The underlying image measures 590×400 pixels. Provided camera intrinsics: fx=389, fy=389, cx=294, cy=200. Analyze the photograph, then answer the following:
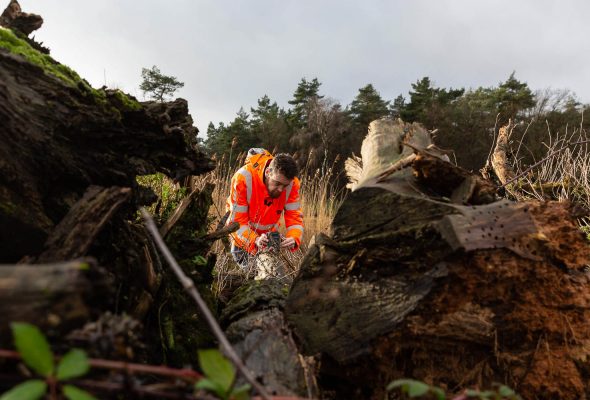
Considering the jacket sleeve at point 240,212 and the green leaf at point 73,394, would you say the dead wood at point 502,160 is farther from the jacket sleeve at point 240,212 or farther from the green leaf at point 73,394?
the green leaf at point 73,394

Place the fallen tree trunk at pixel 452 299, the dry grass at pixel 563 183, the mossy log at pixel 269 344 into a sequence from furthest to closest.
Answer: the dry grass at pixel 563 183 < the fallen tree trunk at pixel 452 299 < the mossy log at pixel 269 344

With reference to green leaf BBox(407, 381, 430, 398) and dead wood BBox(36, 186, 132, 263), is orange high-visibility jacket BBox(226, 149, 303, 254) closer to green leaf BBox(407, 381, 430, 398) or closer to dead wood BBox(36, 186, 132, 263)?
dead wood BBox(36, 186, 132, 263)

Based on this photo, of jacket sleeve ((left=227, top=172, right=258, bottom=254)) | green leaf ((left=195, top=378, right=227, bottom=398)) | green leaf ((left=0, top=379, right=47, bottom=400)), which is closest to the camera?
green leaf ((left=0, top=379, right=47, bottom=400))

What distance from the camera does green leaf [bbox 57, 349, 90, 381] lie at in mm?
627

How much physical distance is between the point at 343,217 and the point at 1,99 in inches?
47.7

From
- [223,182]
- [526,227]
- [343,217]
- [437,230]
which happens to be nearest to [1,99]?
[343,217]

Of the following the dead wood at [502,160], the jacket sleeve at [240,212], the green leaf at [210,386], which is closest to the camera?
the green leaf at [210,386]

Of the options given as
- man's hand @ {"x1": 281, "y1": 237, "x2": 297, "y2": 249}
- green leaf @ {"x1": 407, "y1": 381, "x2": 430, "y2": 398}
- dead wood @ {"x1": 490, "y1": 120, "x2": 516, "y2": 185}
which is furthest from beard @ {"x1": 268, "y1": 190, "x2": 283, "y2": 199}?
green leaf @ {"x1": 407, "y1": 381, "x2": 430, "y2": 398}

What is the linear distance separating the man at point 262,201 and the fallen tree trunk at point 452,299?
8.67ft

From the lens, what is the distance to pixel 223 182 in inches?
256

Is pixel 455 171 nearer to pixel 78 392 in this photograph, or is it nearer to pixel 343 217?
pixel 343 217

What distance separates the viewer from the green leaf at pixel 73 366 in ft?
2.06

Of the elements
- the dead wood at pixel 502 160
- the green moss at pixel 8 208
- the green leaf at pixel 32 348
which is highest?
the dead wood at pixel 502 160

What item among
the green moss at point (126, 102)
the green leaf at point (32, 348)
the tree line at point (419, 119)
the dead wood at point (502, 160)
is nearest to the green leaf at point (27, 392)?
the green leaf at point (32, 348)
